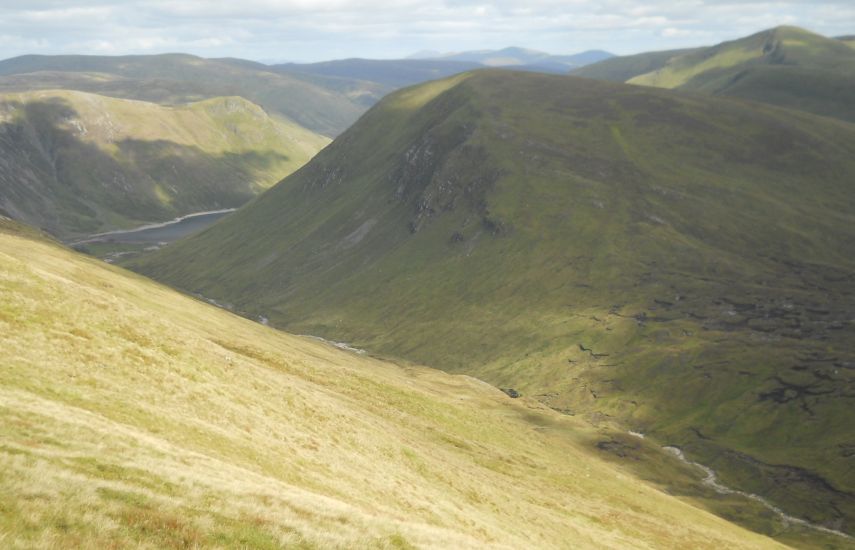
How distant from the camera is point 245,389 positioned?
60.4 m

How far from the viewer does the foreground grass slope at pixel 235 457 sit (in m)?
27.7

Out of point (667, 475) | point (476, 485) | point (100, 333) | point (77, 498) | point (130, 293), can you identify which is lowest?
point (667, 475)

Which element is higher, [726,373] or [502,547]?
[502,547]

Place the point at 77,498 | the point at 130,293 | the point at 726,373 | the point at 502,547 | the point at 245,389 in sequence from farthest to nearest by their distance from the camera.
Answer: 1. the point at 726,373
2. the point at 130,293
3. the point at 245,389
4. the point at 502,547
5. the point at 77,498

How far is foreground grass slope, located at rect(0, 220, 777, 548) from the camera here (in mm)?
27719

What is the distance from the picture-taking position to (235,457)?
150 feet

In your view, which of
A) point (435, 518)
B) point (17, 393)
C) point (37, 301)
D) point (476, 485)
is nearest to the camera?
point (17, 393)

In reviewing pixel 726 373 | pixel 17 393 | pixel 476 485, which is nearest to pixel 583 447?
pixel 726 373

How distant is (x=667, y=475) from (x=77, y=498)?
137m

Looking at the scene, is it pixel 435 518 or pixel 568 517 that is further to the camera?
pixel 568 517

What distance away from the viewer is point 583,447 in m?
144

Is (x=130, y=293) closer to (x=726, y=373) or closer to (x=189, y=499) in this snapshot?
(x=189, y=499)

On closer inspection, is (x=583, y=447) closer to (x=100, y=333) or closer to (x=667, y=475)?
(x=667, y=475)

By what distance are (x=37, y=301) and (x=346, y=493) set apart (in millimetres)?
28423
